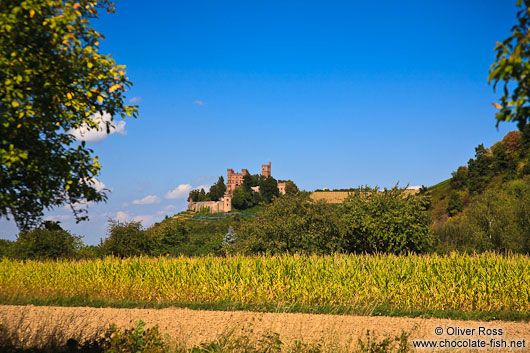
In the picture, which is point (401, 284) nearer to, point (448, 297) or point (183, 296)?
point (448, 297)

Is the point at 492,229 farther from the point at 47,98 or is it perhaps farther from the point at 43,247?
the point at 47,98

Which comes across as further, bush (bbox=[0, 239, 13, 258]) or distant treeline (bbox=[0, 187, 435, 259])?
bush (bbox=[0, 239, 13, 258])

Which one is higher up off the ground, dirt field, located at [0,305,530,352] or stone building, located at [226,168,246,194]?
stone building, located at [226,168,246,194]

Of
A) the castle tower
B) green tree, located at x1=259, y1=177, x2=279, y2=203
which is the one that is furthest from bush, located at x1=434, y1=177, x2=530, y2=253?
the castle tower

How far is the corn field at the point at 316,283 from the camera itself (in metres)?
16.5

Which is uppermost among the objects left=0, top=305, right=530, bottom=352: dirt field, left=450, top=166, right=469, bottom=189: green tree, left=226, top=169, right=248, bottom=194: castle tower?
left=226, top=169, right=248, bottom=194: castle tower

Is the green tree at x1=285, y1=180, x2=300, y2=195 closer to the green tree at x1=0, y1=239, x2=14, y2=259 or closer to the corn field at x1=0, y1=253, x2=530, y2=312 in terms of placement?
the corn field at x1=0, y1=253, x2=530, y2=312

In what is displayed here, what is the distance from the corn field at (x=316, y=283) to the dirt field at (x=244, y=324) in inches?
77.7

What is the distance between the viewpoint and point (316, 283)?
57.0 feet

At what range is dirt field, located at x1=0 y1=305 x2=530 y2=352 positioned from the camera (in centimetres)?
1143

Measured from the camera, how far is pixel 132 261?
20984 mm

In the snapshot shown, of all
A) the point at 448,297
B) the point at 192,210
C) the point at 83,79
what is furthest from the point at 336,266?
the point at 192,210

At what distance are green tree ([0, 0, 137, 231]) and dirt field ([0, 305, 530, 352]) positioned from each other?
3775mm

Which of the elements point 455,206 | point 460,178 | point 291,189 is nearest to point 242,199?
point 291,189
